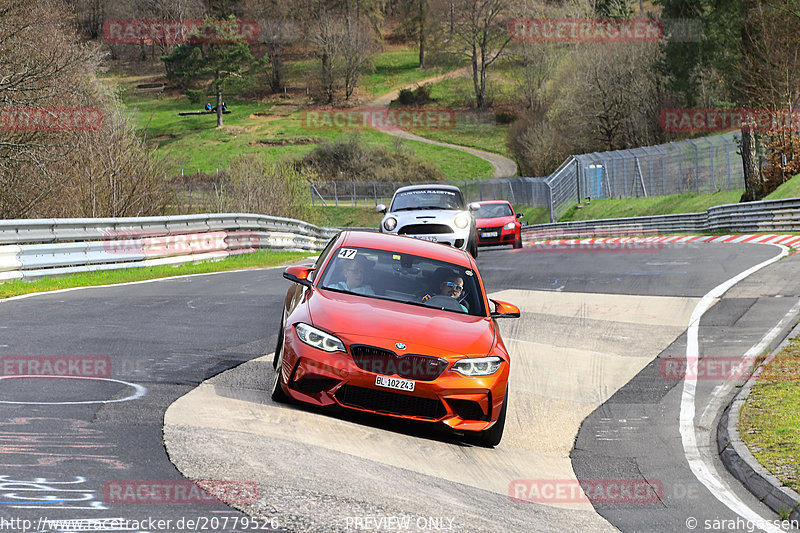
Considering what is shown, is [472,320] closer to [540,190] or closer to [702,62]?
[540,190]

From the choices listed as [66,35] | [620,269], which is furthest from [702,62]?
[620,269]

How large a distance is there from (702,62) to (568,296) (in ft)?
156

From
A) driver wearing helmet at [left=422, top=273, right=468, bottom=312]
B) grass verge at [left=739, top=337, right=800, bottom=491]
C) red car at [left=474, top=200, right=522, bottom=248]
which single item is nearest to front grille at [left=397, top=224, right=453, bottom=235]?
grass verge at [left=739, top=337, right=800, bottom=491]

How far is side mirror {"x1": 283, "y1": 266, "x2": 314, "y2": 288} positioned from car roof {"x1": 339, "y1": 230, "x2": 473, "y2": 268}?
1.59ft

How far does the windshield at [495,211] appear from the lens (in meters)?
29.3

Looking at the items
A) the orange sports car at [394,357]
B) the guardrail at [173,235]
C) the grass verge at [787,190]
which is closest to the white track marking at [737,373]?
the orange sports car at [394,357]

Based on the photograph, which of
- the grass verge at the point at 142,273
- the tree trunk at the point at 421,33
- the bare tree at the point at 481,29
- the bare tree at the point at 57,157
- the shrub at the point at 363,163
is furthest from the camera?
the tree trunk at the point at 421,33

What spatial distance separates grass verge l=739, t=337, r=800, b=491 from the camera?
7.05 meters

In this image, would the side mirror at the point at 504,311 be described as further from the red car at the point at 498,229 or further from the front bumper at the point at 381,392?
the red car at the point at 498,229

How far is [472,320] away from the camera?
8.30 meters

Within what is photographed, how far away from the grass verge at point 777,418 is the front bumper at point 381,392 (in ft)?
6.89

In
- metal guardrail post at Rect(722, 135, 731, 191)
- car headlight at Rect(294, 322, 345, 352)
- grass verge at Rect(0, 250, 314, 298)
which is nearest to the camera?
car headlight at Rect(294, 322, 345, 352)

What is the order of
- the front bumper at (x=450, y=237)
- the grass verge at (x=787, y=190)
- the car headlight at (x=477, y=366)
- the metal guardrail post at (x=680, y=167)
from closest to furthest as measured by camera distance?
the car headlight at (x=477, y=366), the front bumper at (x=450, y=237), the grass verge at (x=787, y=190), the metal guardrail post at (x=680, y=167)

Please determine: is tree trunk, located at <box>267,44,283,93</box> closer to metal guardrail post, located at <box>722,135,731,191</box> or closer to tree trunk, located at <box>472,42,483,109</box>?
tree trunk, located at <box>472,42,483,109</box>
